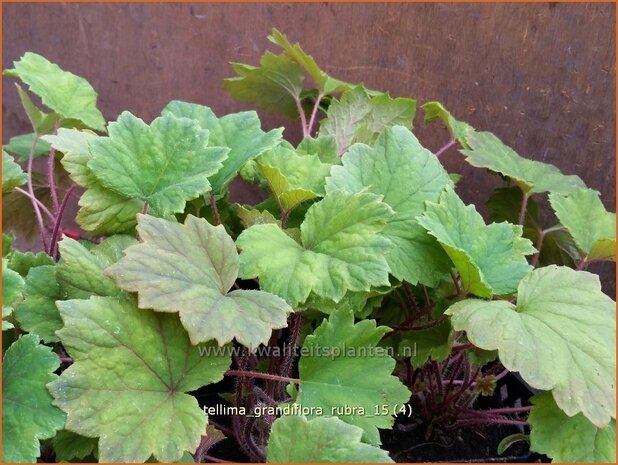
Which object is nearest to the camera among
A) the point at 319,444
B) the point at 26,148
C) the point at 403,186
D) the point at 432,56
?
Result: the point at 319,444

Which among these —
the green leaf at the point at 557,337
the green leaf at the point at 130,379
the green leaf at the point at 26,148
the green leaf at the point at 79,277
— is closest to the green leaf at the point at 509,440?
the green leaf at the point at 557,337

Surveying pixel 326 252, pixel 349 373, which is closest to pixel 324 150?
pixel 326 252

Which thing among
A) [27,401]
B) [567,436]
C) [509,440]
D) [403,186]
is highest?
[403,186]

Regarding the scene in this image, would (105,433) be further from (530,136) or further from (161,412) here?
(530,136)

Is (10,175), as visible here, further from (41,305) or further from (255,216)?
(255,216)

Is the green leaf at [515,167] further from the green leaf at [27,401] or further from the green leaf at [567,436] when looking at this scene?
the green leaf at [27,401]

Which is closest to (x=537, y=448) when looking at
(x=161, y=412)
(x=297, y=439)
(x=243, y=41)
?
(x=297, y=439)
